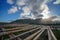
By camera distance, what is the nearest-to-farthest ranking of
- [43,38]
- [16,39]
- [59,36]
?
1. [16,39]
2. [43,38]
3. [59,36]

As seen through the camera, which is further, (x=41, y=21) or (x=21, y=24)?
(x=41, y=21)

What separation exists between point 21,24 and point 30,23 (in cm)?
53

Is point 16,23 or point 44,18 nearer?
point 16,23

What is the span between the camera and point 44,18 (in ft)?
12.6

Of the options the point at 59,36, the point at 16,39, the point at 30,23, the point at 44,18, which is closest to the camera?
the point at 16,39

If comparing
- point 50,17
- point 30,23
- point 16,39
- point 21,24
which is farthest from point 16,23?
point 16,39

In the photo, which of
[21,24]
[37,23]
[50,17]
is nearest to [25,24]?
[21,24]

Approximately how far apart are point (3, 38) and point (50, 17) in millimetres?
1970

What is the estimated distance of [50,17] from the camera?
3.84 m

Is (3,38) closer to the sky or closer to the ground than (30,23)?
closer to the ground

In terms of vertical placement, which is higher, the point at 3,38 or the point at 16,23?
the point at 16,23

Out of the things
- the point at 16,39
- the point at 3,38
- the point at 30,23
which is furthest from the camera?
the point at 30,23

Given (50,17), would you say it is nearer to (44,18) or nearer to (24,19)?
(44,18)

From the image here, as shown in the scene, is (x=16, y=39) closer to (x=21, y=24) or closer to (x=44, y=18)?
(x=21, y=24)
